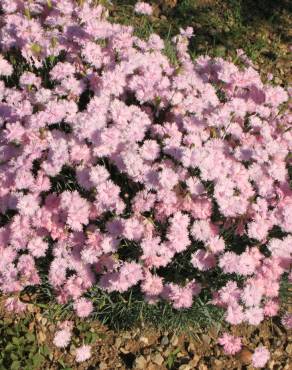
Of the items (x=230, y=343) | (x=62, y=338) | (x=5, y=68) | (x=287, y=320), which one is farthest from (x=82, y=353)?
(x=5, y=68)

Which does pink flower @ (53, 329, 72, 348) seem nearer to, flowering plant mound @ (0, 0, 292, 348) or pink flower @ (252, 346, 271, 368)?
flowering plant mound @ (0, 0, 292, 348)

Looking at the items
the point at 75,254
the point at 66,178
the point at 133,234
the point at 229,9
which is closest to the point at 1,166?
the point at 66,178

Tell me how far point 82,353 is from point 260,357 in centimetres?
111

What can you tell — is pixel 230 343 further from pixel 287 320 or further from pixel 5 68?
pixel 5 68

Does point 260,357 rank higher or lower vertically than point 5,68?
lower

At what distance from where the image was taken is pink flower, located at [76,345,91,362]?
2814mm

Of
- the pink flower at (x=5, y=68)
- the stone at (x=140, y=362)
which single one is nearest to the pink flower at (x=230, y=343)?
the stone at (x=140, y=362)

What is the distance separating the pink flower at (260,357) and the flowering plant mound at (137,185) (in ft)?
1.12

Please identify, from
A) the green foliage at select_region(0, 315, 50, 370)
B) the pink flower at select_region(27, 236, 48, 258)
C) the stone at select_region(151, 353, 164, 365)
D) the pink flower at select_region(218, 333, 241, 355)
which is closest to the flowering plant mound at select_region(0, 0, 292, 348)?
the pink flower at select_region(27, 236, 48, 258)

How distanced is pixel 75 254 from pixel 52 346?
0.71 m

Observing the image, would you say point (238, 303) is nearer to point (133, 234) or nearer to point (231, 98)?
point (133, 234)

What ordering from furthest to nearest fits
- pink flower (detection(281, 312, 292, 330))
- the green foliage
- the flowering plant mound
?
pink flower (detection(281, 312, 292, 330)) < the green foliage < the flowering plant mound

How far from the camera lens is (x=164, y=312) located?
108 inches

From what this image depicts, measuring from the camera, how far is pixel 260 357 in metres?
2.95
